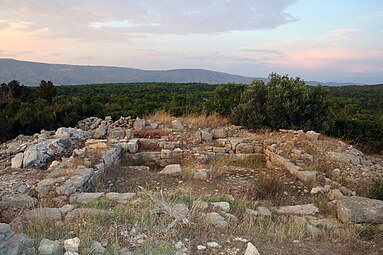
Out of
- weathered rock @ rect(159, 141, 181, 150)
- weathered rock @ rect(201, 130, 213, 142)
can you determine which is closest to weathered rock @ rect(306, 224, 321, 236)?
weathered rock @ rect(159, 141, 181, 150)

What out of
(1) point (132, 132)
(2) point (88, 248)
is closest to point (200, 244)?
(2) point (88, 248)

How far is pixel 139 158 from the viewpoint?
348 inches

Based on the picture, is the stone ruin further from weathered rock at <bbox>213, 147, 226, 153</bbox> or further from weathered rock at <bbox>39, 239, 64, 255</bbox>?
weathered rock at <bbox>39, 239, 64, 255</bbox>

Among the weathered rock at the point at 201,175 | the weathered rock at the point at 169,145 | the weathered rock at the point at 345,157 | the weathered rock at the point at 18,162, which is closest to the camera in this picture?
the weathered rock at the point at 201,175

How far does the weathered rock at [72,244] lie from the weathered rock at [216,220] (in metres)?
1.54

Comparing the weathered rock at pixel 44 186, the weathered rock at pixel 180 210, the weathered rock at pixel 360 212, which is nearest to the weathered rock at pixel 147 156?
the weathered rock at pixel 44 186

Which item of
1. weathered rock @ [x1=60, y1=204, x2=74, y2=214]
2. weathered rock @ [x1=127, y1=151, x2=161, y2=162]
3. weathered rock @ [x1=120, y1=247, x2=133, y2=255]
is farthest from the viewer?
weathered rock @ [x1=127, y1=151, x2=161, y2=162]

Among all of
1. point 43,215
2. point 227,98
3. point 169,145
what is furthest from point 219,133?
point 43,215

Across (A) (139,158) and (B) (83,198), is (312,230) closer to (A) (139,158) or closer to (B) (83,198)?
(B) (83,198)

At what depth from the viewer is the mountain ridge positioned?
288 feet

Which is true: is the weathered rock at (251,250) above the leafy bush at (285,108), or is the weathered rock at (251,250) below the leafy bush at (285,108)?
below

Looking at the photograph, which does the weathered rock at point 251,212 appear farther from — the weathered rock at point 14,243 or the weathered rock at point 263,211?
the weathered rock at point 14,243

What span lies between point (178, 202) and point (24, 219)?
78.2 inches

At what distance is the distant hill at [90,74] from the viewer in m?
87.8
